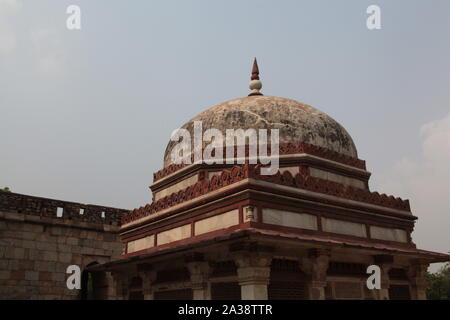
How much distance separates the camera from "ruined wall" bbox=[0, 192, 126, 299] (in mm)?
14758

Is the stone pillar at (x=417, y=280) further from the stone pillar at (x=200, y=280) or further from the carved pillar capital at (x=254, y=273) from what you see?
the stone pillar at (x=200, y=280)

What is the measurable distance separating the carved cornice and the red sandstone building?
0.09 feet

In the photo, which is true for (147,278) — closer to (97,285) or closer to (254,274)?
(254,274)

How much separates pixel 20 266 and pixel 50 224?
171 cm

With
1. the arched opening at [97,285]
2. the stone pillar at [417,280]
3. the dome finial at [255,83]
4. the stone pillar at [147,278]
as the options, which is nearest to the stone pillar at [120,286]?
the stone pillar at [147,278]

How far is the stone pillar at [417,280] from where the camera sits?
11.7 meters

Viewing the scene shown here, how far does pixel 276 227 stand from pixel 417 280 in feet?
16.8

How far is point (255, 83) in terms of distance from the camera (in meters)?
14.4

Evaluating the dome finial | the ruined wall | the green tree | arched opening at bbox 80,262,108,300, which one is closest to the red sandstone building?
the dome finial

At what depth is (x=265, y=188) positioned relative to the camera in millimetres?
A: 9273

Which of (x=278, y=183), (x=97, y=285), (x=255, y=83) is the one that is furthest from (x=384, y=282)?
(x=97, y=285)

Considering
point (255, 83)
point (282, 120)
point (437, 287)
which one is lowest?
point (437, 287)

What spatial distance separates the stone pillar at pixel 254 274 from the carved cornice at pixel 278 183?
1.66 meters
